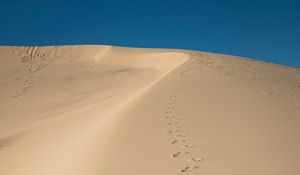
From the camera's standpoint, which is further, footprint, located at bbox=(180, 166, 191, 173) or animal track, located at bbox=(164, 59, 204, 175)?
animal track, located at bbox=(164, 59, 204, 175)

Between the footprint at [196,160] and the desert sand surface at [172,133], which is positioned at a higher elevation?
the desert sand surface at [172,133]

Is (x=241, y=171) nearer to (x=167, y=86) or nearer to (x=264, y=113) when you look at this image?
(x=264, y=113)

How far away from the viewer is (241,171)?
18.3ft

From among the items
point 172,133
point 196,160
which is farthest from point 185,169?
point 172,133

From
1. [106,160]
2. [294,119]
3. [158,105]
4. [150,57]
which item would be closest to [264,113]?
[294,119]

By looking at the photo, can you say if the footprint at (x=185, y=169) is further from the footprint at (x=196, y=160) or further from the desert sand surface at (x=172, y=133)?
the footprint at (x=196, y=160)

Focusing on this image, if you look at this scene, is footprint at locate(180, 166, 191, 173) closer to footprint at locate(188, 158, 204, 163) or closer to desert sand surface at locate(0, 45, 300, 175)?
desert sand surface at locate(0, 45, 300, 175)

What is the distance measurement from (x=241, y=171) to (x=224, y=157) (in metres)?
0.65

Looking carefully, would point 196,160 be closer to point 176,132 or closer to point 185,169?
point 185,169

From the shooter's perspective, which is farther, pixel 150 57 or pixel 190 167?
pixel 150 57

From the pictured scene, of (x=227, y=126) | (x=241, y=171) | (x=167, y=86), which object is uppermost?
(x=167, y=86)

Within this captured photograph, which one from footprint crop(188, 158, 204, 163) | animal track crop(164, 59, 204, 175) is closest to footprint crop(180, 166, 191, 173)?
animal track crop(164, 59, 204, 175)

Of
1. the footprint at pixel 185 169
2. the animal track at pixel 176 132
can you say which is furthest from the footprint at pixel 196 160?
the footprint at pixel 185 169

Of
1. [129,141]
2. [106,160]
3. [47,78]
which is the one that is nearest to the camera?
[106,160]
